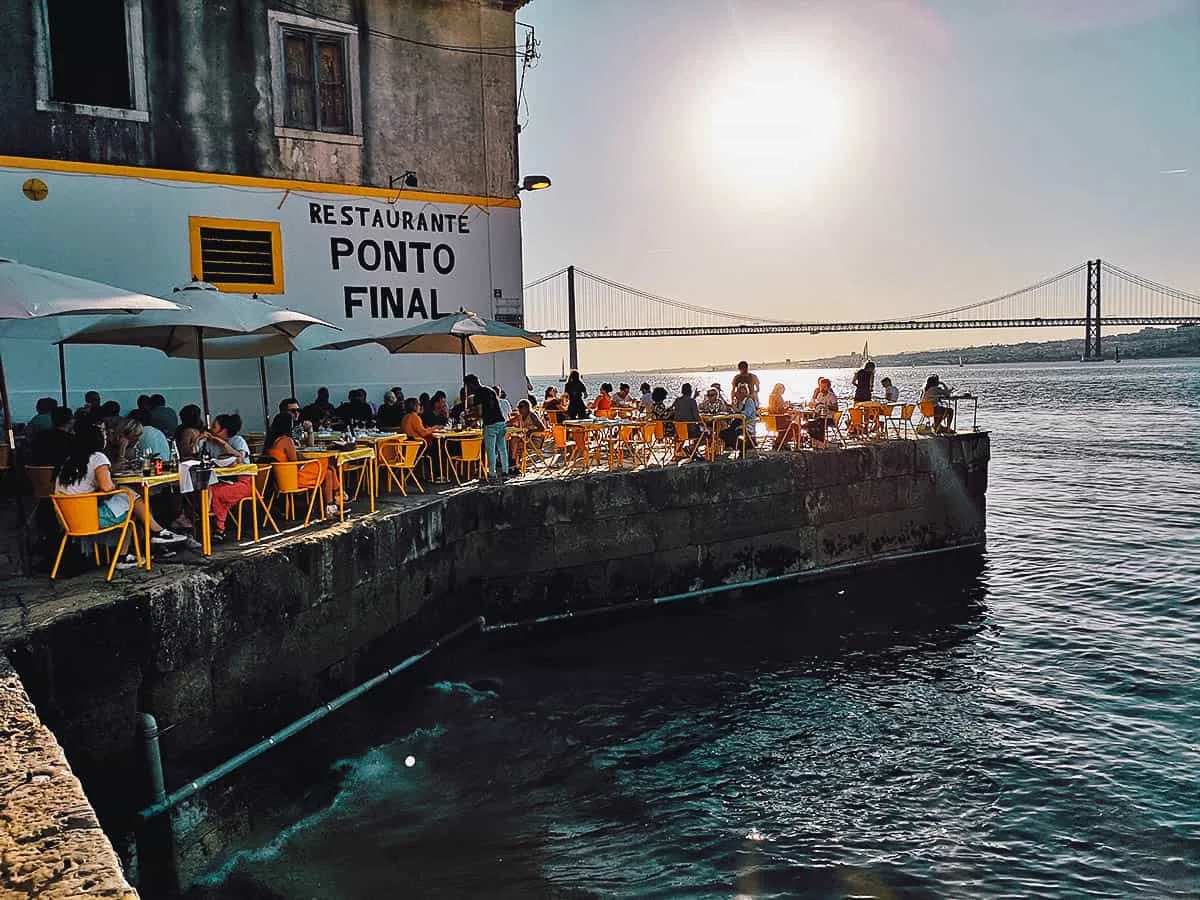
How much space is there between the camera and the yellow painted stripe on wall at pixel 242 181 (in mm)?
12555

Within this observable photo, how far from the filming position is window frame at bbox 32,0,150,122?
12391 mm

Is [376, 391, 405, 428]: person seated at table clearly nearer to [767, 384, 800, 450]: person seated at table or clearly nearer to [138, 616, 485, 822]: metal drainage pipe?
[138, 616, 485, 822]: metal drainage pipe

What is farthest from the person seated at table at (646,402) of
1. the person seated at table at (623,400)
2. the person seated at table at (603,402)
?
the person seated at table at (603,402)

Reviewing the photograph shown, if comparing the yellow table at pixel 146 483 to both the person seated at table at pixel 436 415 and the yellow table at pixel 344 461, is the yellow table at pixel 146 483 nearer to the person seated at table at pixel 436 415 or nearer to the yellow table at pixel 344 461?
the yellow table at pixel 344 461

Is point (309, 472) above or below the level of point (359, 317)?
below

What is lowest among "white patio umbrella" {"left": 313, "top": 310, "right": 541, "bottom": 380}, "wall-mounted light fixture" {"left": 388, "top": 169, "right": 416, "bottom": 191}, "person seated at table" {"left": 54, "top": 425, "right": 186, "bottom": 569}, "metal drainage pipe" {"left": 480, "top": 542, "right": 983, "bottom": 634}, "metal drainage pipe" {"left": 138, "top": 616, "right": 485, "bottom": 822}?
"metal drainage pipe" {"left": 480, "top": 542, "right": 983, "bottom": 634}

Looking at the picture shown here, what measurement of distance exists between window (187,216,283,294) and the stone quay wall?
5801 mm

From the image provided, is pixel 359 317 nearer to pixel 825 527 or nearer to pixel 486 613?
pixel 486 613

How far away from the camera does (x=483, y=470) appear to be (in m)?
12.2

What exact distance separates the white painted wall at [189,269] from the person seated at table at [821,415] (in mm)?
5397

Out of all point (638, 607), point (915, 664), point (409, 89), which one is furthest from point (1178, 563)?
point (409, 89)

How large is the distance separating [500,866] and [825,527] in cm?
900

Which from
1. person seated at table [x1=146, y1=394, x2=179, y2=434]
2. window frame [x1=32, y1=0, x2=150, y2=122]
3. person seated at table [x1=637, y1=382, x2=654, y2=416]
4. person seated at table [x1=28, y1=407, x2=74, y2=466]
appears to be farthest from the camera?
person seated at table [x1=637, y1=382, x2=654, y2=416]

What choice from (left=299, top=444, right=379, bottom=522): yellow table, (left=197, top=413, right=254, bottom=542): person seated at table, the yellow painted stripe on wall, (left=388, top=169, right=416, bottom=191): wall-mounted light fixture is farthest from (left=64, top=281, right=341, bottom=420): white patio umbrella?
(left=388, top=169, right=416, bottom=191): wall-mounted light fixture
